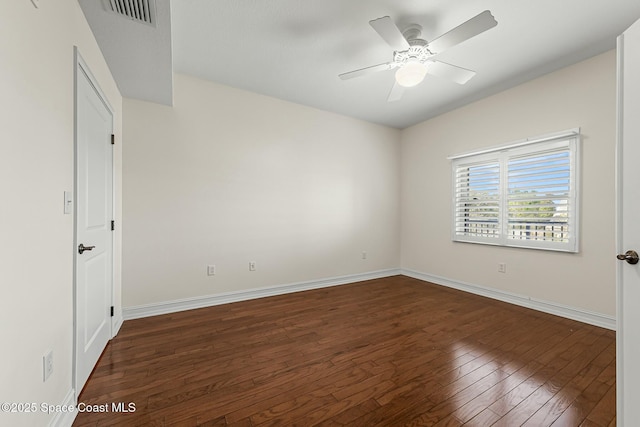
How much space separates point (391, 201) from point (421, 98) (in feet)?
6.09

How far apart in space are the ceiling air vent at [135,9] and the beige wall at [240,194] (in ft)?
4.27

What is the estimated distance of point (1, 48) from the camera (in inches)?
36.1

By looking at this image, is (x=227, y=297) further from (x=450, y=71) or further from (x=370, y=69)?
(x=450, y=71)

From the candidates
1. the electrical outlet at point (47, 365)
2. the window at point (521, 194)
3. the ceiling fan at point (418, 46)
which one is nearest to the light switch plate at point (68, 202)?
the electrical outlet at point (47, 365)

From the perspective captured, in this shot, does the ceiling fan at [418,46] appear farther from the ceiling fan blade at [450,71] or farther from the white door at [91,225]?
the white door at [91,225]

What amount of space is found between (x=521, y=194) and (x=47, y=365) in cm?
441

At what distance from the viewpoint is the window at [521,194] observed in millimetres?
2854

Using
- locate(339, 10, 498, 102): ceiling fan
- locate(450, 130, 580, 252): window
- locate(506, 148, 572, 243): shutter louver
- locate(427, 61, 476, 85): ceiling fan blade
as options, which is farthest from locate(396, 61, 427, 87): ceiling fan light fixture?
locate(506, 148, 572, 243): shutter louver

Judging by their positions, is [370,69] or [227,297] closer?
[370,69]

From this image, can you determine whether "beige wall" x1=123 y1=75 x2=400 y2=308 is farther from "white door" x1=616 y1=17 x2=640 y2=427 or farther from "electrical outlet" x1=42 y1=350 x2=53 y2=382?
"white door" x1=616 y1=17 x2=640 y2=427

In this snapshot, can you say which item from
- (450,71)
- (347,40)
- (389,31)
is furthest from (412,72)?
(347,40)

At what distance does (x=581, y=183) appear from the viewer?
2.75 meters

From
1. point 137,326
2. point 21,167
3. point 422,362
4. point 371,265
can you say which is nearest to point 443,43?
point 422,362

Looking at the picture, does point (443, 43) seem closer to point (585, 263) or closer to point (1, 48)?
point (1, 48)
